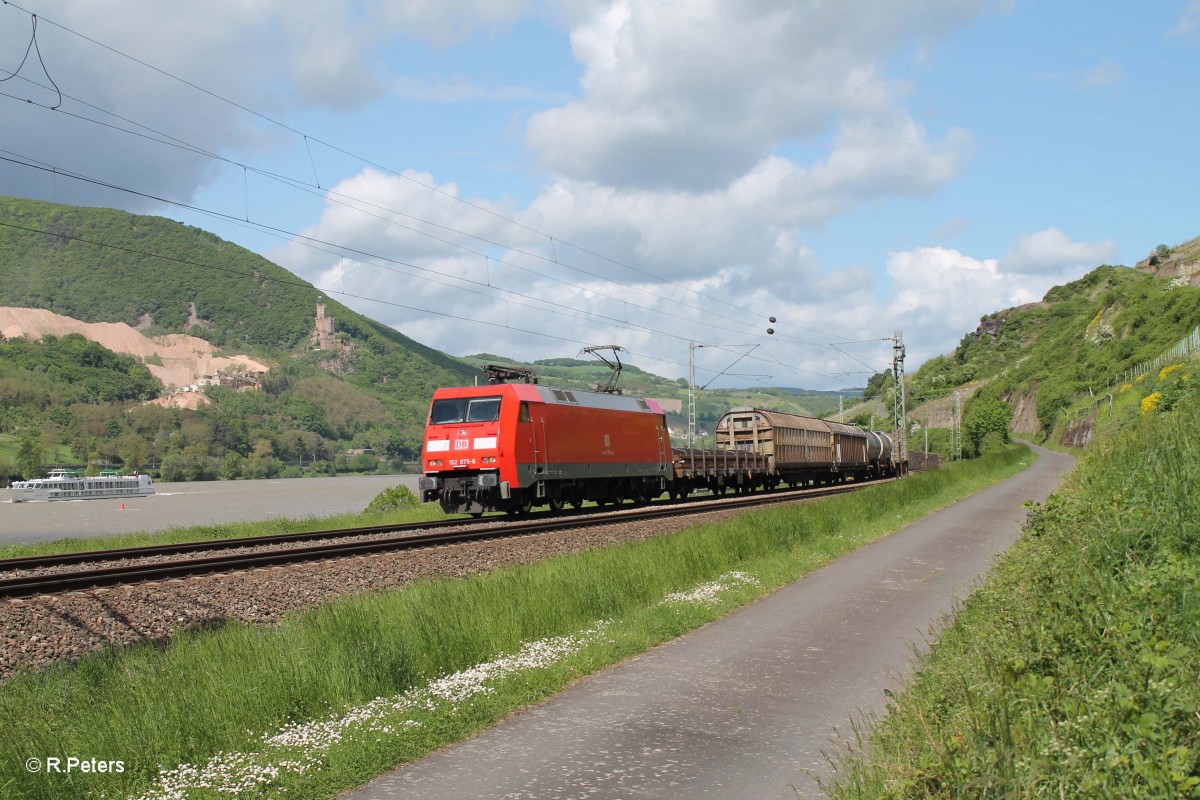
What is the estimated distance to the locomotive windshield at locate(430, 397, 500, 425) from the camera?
25812 mm

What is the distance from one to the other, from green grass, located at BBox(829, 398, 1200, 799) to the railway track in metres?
11.7

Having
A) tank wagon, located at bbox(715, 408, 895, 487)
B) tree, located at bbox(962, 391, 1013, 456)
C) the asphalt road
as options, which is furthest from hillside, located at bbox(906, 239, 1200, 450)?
the asphalt road

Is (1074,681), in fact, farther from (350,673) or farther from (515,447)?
(515,447)

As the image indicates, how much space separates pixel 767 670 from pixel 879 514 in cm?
1737

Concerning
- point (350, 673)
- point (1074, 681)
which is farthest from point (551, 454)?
point (1074, 681)

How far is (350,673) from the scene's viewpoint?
777cm

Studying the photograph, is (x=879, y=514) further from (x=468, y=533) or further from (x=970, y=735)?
(x=970, y=735)

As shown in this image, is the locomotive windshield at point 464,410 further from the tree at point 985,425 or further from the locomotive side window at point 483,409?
the tree at point 985,425

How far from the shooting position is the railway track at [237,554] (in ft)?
44.7

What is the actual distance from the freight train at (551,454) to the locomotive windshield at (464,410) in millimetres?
32

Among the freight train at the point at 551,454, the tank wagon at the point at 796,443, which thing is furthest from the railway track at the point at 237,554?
the tank wagon at the point at 796,443

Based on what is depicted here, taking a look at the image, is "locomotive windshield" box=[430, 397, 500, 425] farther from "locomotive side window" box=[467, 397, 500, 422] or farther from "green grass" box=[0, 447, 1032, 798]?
"green grass" box=[0, 447, 1032, 798]

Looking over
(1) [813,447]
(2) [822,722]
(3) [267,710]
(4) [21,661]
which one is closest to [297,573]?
(4) [21,661]

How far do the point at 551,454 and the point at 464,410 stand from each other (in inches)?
117
